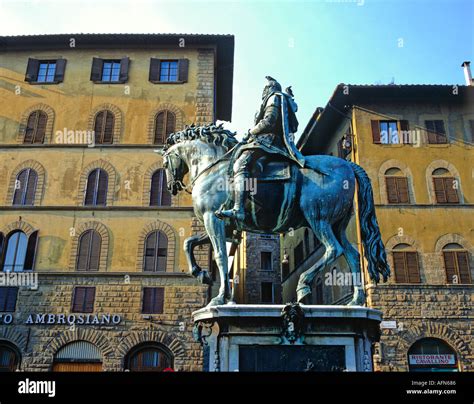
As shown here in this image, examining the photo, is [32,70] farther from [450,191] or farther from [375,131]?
[450,191]

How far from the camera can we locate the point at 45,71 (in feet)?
85.9

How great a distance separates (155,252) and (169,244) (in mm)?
713

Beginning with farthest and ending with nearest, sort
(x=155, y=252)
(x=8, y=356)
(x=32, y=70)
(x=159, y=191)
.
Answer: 1. (x=32, y=70)
2. (x=159, y=191)
3. (x=155, y=252)
4. (x=8, y=356)

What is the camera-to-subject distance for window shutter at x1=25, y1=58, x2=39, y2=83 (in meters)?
25.7

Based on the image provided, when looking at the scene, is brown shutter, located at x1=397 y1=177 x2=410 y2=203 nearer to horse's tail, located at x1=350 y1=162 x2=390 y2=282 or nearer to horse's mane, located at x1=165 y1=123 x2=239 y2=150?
horse's tail, located at x1=350 y1=162 x2=390 y2=282

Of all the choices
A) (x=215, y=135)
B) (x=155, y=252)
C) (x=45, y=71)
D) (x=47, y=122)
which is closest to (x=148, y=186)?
(x=155, y=252)

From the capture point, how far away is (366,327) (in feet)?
19.5

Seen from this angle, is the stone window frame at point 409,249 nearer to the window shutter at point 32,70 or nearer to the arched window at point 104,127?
the arched window at point 104,127

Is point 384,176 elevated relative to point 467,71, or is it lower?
lower

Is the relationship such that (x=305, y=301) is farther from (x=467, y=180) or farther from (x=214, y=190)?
(x=467, y=180)

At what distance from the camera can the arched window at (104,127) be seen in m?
24.8

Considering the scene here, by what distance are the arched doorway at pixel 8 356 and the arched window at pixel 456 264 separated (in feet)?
60.6

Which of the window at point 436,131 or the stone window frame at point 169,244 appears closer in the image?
the stone window frame at point 169,244

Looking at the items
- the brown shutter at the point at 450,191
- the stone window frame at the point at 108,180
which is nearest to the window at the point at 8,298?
the stone window frame at the point at 108,180
